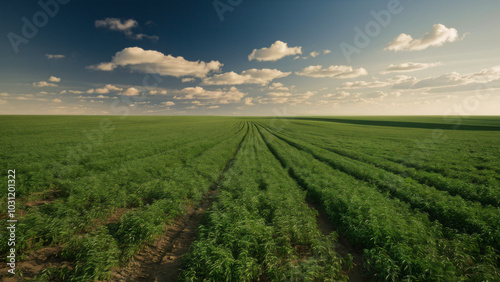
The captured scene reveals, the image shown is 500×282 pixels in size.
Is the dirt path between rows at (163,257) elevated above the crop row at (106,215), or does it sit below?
below

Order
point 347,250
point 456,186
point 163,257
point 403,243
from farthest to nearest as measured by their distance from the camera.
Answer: point 456,186 < point 347,250 < point 163,257 < point 403,243

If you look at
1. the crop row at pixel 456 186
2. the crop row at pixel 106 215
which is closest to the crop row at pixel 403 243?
the crop row at pixel 456 186

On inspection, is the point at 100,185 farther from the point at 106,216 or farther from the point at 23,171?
the point at 23,171

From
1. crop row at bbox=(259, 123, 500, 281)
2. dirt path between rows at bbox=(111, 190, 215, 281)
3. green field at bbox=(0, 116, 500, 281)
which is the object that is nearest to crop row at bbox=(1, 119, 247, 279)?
green field at bbox=(0, 116, 500, 281)

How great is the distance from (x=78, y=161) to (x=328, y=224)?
2423cm

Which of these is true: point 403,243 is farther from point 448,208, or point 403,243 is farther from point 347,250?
point 448,208

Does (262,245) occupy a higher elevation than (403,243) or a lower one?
lower

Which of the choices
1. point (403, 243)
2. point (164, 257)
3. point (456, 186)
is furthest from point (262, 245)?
point (456, 186)

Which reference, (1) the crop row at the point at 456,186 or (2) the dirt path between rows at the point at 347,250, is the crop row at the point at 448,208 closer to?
(1) the crop row at the point at 456,186

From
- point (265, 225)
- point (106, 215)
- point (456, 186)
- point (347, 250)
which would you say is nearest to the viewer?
point (347, 250)

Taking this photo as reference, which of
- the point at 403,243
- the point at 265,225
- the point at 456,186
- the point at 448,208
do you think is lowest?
the point at 265,225

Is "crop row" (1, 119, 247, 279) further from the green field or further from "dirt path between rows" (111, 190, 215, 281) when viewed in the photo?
"dirt path between rows" (111, 190, 215, 281)

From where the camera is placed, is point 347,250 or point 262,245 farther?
point 347,250

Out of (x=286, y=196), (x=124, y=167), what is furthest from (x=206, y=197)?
(x=124, y=167)
